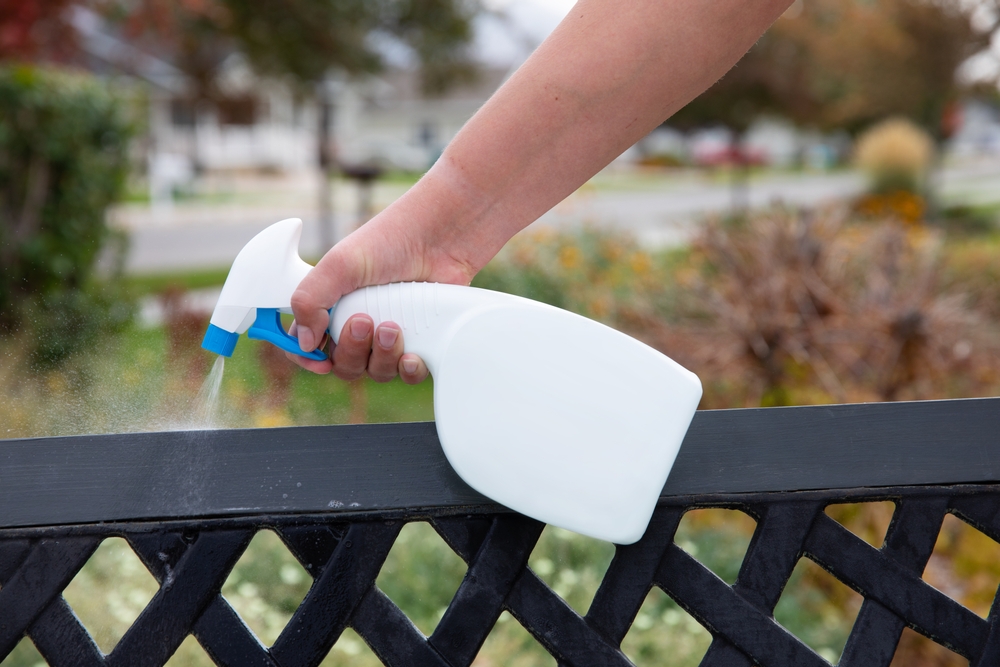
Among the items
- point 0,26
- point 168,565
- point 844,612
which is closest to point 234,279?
point 168,565

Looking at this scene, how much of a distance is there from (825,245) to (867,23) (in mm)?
10031

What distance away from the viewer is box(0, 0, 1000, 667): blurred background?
1.08 metres

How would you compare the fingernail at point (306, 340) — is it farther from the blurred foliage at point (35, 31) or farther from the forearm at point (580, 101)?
the blurred foliage at point (35, 31)

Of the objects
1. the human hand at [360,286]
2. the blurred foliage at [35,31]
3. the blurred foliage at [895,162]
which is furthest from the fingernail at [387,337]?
the blurred foliage at [895,162]

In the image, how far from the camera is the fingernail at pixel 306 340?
84 centimetres

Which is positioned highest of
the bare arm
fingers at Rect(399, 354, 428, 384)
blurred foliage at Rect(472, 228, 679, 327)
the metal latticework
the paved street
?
the bare arm

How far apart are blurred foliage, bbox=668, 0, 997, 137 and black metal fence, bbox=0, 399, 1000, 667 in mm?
10509

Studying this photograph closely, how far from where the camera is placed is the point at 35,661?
1.66m

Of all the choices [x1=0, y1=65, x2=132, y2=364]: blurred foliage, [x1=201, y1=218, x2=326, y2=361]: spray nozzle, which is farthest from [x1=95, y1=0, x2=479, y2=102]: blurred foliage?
[x1=201, y1=218, x2=326, y2=361]: spray nozzle

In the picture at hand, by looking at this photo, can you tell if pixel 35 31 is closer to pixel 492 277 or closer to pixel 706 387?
pixel 492 277

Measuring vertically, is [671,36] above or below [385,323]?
above

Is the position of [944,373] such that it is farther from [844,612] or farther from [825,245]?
[844,612]

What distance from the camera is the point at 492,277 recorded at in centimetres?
512

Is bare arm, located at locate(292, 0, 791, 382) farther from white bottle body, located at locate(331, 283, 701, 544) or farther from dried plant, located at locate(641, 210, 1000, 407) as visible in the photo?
dried plant, located at locate(641, 210, 1000, 407)
